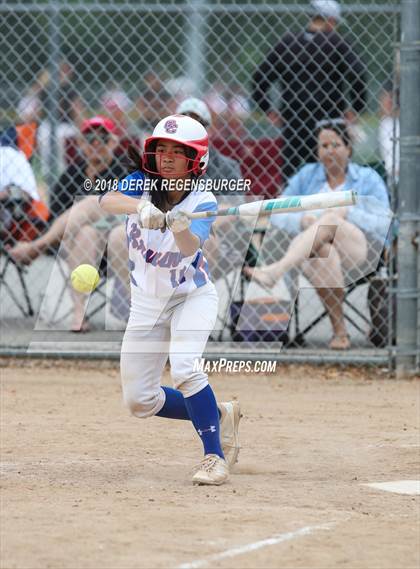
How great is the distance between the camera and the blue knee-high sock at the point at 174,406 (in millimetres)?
4871

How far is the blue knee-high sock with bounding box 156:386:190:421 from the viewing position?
16.0 ft

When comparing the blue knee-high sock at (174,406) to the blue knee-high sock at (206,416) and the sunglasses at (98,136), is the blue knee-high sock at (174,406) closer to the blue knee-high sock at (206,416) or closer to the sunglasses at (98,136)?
the blue knee-high sock at (206,416)

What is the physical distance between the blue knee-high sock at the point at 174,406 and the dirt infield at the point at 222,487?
223mm

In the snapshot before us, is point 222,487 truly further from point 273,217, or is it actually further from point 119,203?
point 273,217

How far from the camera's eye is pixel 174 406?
192 inches

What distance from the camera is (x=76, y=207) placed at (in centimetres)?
758

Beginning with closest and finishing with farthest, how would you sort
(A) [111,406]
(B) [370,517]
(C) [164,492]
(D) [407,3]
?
(B) [370,517] < (C) [164,492] < (A) [111,406] < (D) [407,3]

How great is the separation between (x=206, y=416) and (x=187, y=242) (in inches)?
28.3

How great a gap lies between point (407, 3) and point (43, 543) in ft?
14.9

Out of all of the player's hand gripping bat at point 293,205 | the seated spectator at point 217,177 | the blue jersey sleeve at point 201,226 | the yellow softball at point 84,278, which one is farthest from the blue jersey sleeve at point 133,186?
the seated spectator at point 217,177

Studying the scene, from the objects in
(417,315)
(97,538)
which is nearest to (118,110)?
(417,315)

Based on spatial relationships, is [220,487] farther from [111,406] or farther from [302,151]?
[302,151]

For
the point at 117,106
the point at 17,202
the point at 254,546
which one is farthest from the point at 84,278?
the point at 117,106

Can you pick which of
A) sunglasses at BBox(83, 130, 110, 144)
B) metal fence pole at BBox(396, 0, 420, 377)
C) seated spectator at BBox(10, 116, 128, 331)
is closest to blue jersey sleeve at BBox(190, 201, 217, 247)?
metal fence pole at BBox(396, 0, 420, 377)
